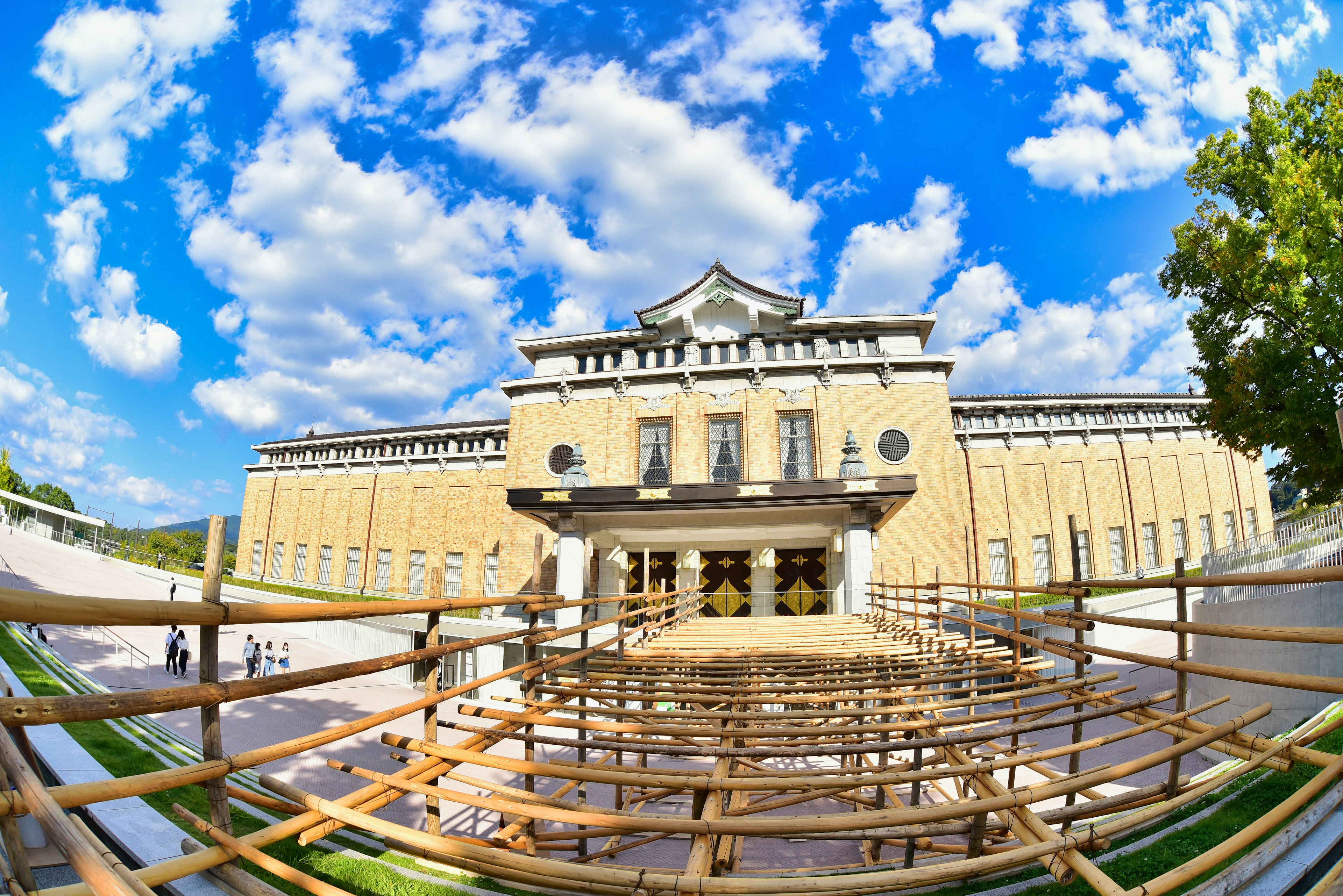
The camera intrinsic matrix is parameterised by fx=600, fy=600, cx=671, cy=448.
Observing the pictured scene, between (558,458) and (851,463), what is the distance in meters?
11.9

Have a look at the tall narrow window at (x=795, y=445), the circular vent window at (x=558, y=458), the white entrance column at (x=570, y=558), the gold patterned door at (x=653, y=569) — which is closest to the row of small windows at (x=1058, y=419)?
the tall narrow window at (x=795, y=445)

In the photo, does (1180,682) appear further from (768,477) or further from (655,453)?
(655,453)

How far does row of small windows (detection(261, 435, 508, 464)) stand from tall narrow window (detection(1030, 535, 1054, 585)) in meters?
26.5

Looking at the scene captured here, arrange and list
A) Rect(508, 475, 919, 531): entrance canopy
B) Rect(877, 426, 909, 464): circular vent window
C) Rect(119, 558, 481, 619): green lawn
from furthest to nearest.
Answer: Rect(119, 558, 481, 619): green lawn, Rect(877, 426, 909, 464): circular vent window, Rect(508, 475, 919, 531): entrance canopy

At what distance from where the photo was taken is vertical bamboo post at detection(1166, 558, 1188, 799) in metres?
4.09

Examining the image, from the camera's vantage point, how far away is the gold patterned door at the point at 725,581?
2173 cm

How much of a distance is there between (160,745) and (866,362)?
73.5 ft

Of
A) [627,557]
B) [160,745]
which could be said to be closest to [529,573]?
[627,557]

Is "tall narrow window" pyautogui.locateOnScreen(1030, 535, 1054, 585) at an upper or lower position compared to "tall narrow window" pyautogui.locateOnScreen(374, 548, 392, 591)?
upper

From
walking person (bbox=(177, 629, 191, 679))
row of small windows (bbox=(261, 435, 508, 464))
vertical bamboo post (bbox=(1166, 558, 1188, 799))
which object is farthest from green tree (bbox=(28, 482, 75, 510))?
vertical bamboo post (bbox=(1166, 558, 1188, 799))

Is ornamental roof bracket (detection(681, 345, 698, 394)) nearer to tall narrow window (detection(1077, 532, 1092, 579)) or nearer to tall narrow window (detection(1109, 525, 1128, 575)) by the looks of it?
tall narrow window (detection(1077, 532, 1092, 579))

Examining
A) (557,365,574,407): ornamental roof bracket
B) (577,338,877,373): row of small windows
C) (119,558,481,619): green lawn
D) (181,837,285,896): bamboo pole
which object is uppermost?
(577,338,877,373): row of small windows

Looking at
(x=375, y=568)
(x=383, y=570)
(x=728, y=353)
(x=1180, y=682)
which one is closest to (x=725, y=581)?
(x=728, y=353)

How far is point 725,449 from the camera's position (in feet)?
78.0
